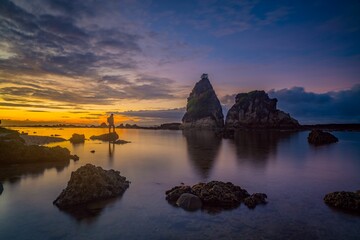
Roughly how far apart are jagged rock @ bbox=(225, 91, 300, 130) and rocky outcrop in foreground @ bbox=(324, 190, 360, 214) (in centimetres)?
14678

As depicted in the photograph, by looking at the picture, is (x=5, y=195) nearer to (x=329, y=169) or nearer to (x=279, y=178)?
(x=279, y=178)

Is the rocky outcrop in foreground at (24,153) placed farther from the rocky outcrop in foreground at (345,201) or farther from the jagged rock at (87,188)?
the rocky outcrop in foreground at (345,201)

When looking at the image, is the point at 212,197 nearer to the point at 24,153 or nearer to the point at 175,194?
the point at 175,194

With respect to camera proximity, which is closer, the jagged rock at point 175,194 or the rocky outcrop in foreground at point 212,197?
the rocky outcrop in foreground at point 212,197

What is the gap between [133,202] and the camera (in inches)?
691

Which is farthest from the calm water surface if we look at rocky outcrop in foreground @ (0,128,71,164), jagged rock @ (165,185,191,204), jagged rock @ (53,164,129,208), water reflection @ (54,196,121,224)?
rocky outcrop in foreground @ (0,128,71,164)

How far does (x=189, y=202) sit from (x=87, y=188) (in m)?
6.87

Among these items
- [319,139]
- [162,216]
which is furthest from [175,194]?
[319,139]

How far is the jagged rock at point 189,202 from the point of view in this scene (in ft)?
52.4

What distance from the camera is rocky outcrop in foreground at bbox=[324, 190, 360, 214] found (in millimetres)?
15878

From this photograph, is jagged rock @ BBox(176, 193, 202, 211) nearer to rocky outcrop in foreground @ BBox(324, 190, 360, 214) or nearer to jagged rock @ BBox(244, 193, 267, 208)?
jagged rock @ BBox(244, 193, 267, 208)

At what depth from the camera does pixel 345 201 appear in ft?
53.8

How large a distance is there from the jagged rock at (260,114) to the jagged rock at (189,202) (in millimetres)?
148722

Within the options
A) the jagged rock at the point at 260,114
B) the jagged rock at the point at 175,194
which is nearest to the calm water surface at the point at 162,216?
the jagged rock at the point at 175,194
